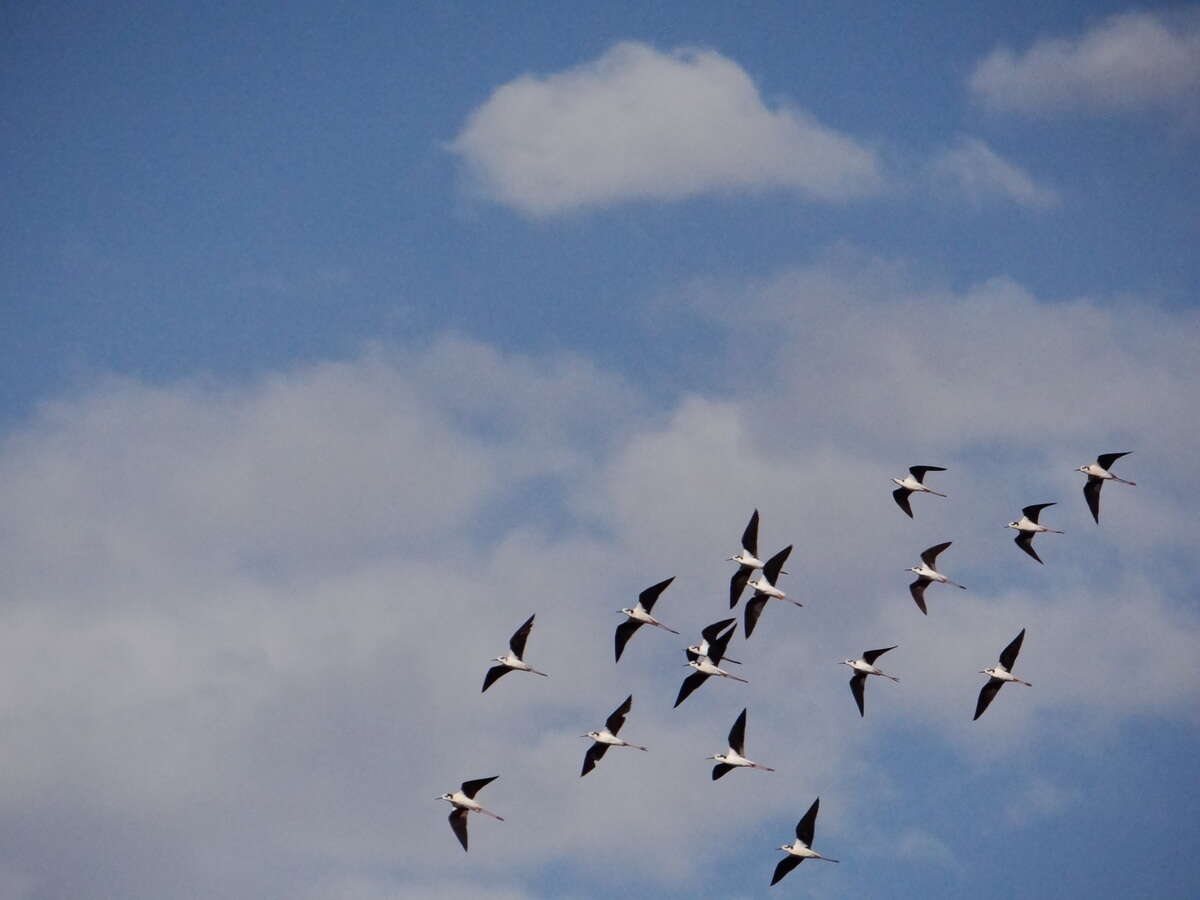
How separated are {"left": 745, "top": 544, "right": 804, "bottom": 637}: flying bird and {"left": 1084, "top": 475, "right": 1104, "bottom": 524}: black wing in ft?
48.3

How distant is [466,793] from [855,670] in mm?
19109

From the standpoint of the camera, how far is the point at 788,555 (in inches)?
3447

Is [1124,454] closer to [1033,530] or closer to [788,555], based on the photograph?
[1033,530]

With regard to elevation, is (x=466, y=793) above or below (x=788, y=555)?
below

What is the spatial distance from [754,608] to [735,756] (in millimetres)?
6571

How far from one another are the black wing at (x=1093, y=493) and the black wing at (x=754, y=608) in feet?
51.9

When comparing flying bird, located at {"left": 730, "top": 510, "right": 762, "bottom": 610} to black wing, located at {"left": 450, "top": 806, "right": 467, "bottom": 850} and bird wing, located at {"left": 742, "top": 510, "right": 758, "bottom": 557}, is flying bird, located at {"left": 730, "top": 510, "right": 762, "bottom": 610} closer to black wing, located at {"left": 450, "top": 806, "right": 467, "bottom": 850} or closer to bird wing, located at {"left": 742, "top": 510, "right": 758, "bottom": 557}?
bird wing, located at {"left": 742, "top": 510, "right": 758, "bottom": 557}

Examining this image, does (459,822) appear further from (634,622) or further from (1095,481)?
(1095,481)

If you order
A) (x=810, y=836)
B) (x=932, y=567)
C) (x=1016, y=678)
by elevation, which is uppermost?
(x=932, y=567)

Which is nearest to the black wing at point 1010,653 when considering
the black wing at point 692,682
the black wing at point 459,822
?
the black wing at point 692,682

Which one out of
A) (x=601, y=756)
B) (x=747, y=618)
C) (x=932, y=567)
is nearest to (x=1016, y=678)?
(x=932, y=567)

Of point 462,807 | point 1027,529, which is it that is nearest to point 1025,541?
point 1027,529

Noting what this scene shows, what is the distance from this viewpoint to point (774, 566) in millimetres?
88812

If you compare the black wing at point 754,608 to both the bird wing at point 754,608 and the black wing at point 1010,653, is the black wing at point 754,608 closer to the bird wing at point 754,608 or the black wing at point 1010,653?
the bird wing at point 754,608
